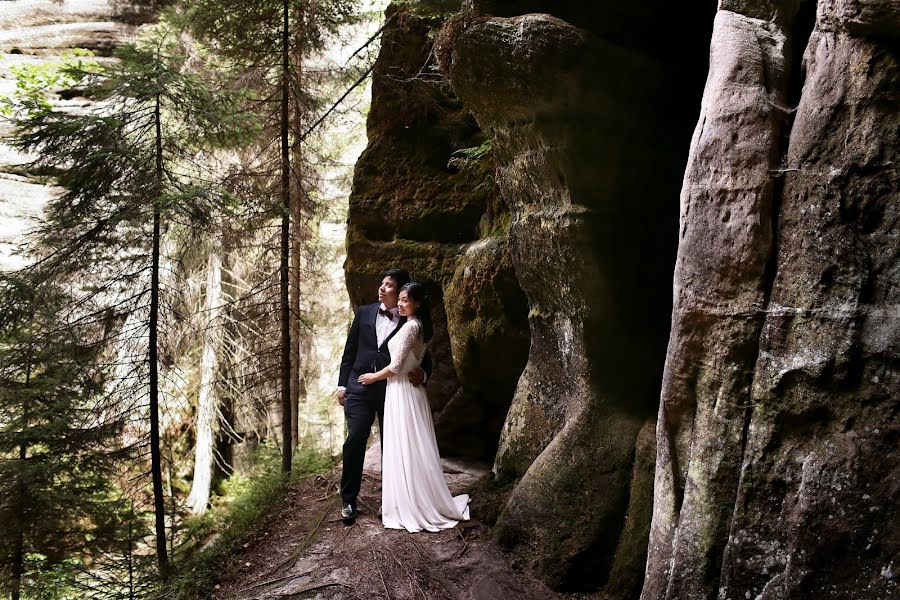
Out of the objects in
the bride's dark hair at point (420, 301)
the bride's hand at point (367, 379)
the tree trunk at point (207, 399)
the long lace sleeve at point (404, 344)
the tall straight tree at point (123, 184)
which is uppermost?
the tall straight tree at point (123, 184)

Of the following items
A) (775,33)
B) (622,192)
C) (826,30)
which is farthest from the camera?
(622,192)

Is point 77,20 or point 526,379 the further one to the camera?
point 77,20

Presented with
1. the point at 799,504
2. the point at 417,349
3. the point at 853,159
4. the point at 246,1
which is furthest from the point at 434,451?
the point at 246,1

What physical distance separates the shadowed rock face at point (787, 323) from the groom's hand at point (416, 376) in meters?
2.96

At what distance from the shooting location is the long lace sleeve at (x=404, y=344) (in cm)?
644

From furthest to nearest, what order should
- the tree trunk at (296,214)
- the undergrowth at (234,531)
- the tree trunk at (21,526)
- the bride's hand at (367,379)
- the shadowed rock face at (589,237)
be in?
the tree trunk at (296,214) → the tree trunk at (21,526) → the bride's hand at (367,379) → the undergrowth at (234,531) → the shadowed rock face at (589,237)

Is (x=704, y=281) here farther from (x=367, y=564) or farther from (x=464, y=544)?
(x=367, y=564)

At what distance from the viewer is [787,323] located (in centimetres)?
363

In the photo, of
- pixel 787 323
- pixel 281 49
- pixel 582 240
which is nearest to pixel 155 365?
pixel 582 240

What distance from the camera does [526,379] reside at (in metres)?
7.00

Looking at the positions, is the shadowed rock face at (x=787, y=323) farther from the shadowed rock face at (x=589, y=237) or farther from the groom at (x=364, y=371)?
the groom at (x=364, y=371)

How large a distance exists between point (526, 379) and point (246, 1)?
244 inches

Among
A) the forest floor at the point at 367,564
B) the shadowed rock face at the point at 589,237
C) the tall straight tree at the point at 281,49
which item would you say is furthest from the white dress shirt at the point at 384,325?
the tall straight tree at the point at 281,49

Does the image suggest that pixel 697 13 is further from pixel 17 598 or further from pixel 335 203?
pixel 335 203
